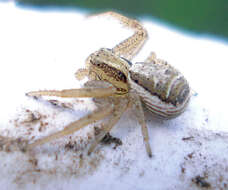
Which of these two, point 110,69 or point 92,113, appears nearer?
point 92,113

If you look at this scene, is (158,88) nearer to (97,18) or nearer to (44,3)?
(97,18)

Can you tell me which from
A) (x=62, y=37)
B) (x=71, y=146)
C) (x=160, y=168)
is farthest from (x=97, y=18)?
(x=160, y=168)

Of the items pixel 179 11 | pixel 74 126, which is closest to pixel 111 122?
pixel 74 126

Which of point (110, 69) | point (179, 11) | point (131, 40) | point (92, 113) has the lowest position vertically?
point (92, 113)

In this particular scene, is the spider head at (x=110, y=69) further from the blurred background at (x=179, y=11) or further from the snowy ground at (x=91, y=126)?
the blurred background at (x=179, y=11)

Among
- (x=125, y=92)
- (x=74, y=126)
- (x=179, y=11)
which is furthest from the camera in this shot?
(x=179, y=11)

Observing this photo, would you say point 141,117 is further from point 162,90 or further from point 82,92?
point 82,92

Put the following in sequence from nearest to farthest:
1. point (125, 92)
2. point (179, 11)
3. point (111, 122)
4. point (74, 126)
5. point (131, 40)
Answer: point (74, 126), point (111, 122), point (125, 92), point (179, 11), point (131, 40)
